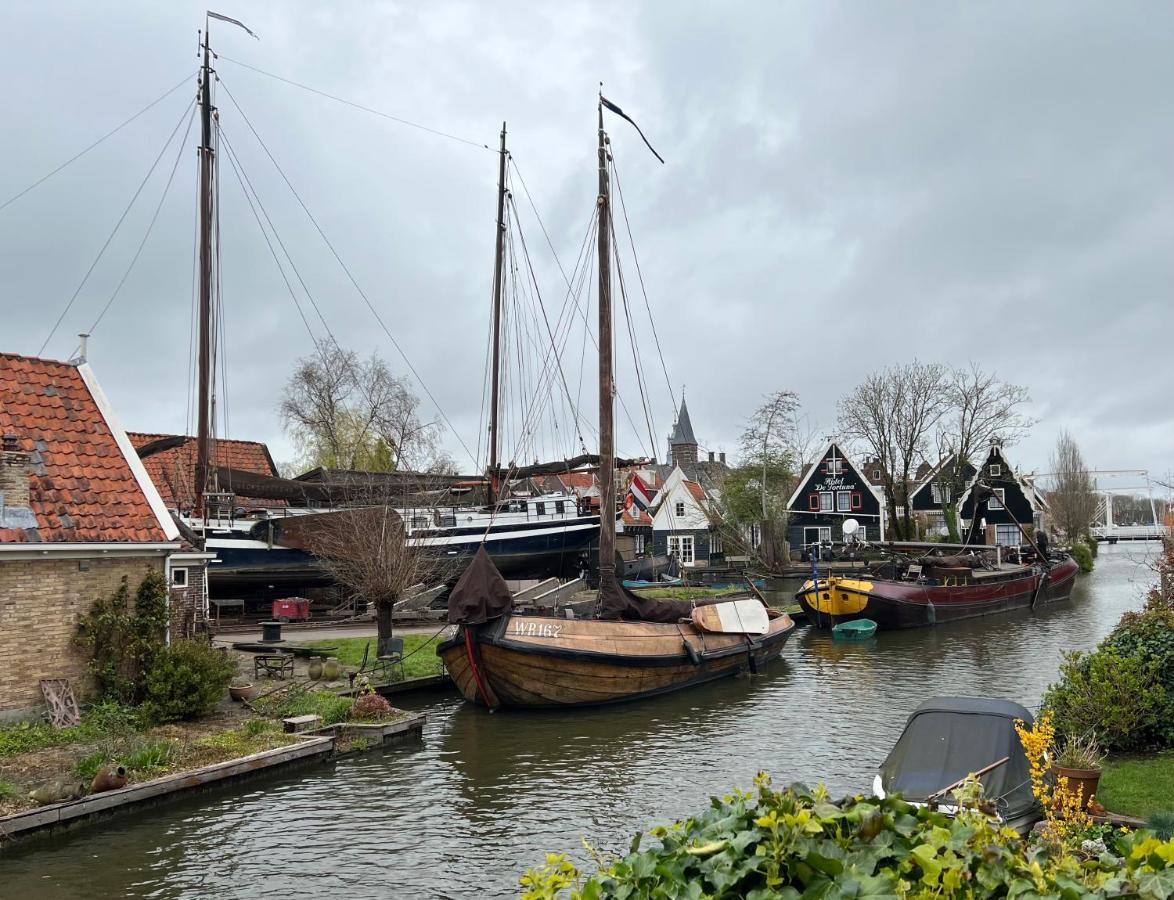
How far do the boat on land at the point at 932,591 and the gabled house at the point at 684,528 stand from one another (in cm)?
2091

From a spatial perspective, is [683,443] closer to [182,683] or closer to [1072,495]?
[1072,495]

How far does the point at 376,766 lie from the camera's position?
1541 cm

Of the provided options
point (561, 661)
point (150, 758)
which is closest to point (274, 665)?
point (561, 661)

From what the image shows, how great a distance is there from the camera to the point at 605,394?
2430cm

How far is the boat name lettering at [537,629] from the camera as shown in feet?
64.1

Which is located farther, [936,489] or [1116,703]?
[936,489]

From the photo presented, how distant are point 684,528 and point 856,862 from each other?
211 ft

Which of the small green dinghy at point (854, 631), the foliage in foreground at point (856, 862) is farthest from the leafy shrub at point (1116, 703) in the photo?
the small green dinghy at point (854, 631)

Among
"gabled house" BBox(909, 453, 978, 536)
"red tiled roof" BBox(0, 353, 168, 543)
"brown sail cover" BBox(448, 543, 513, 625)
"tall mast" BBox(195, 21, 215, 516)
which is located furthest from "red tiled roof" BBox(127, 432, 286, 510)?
"gabled house" BBox(909, 453, 978, 536)

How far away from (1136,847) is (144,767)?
44.4 feet

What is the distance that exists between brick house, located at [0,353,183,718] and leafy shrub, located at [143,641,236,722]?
1188 millimetres

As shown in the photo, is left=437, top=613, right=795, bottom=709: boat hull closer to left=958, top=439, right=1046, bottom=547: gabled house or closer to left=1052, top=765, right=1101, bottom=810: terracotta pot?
left=1052, top=765, right=1101, bottom=810: terracotta pot

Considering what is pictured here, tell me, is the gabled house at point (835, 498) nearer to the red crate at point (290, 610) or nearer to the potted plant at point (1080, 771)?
the red crate at point (290, 610)

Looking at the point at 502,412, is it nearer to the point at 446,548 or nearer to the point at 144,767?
the point at 446,548
